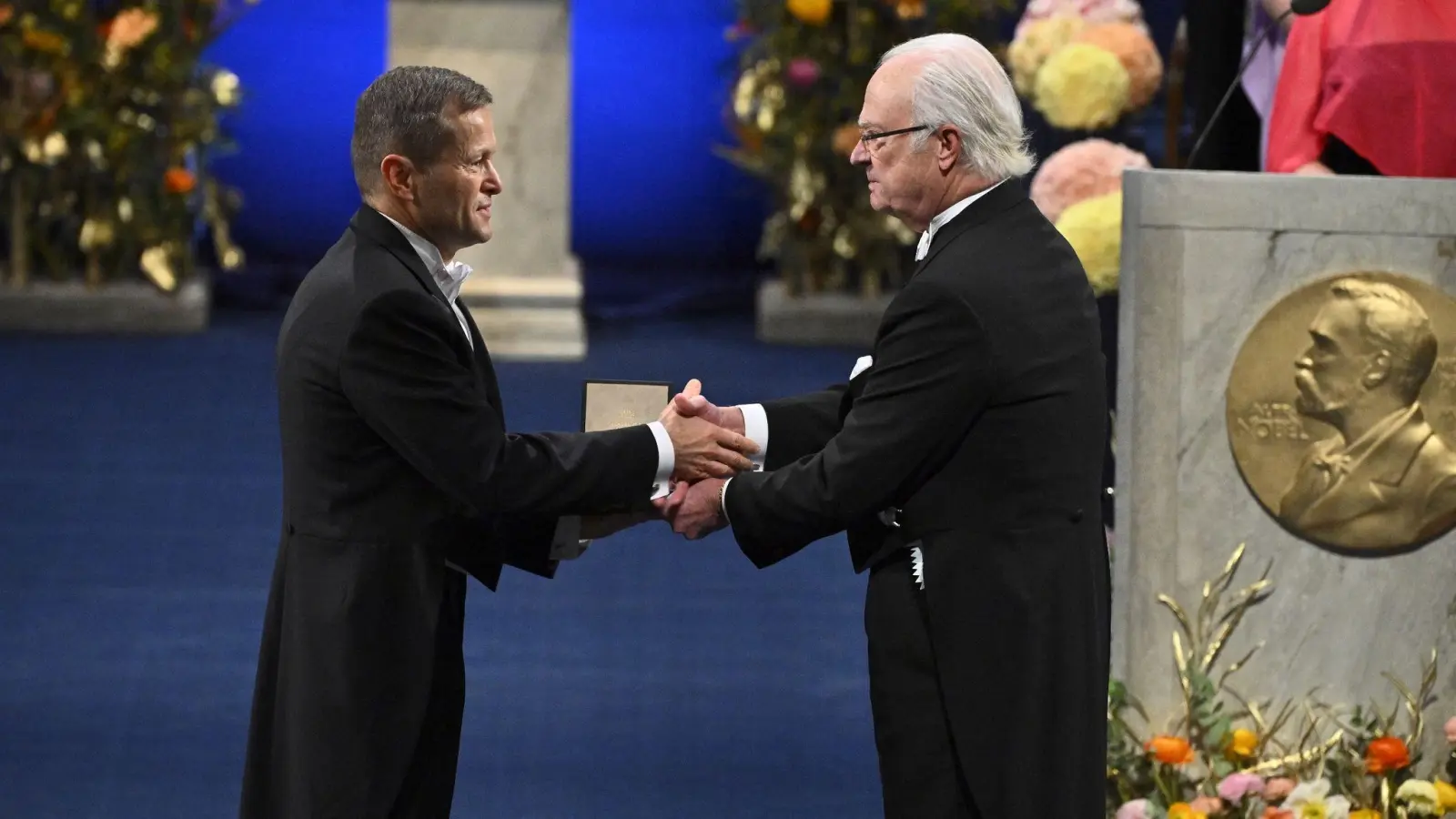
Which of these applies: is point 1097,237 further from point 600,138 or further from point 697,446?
point 600,138

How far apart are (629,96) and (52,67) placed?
124 inches

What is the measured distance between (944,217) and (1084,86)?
5.78 feet

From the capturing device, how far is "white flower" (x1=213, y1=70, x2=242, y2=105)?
9.00 m

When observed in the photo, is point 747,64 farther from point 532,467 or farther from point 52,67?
point 532,467

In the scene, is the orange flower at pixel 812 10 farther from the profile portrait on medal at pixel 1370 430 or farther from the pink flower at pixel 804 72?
the profile portrait on medal at pixel 1370 430

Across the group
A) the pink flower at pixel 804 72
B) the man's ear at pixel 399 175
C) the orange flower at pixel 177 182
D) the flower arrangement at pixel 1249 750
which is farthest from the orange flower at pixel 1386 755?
the orange flower at pixel 177 182

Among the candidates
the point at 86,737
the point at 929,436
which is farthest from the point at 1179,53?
the point at 86,737

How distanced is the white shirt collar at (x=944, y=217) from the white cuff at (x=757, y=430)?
581mm

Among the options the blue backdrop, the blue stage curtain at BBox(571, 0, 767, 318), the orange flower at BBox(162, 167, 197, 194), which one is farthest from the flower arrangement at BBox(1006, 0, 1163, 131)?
the blue stage curtain at BBox(571, 0, 767, 318)

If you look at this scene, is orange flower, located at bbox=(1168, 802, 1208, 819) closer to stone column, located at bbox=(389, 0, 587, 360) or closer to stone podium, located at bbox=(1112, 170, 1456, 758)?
stone podium, located at bbox=(1112, 170, 1456, 758)

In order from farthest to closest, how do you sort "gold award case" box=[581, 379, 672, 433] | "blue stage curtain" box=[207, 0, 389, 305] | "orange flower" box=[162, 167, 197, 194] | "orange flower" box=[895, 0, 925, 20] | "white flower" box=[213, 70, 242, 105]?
"blue stage curtain" box=[207, 0, 389, 305]
"white flower" box=[213, 70, 242, 105]
"orange flower" box=[162, 167, 197, 194]
"orange flower" box=[895, 0, 925, 20]
"gold award case" box=[581, 379, 672, 433]

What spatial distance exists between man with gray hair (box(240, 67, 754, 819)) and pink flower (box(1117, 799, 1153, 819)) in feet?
4.36

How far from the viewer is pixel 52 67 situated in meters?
8.70

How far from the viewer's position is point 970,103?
267 cm
